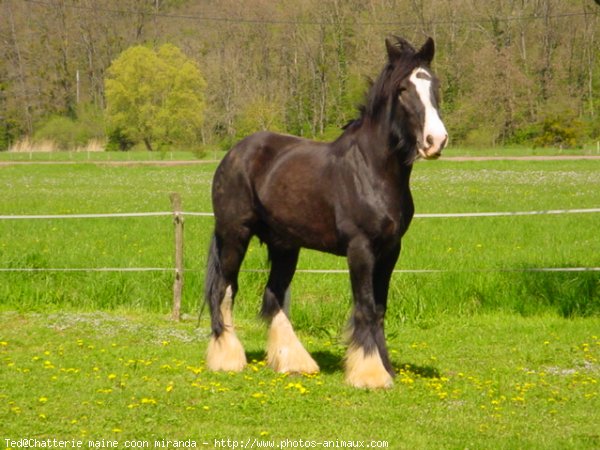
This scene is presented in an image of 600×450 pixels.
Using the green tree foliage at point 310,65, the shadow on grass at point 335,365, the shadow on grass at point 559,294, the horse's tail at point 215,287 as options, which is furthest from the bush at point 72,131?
the horse's tail at point 215,287

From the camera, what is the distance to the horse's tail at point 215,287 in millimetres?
7641

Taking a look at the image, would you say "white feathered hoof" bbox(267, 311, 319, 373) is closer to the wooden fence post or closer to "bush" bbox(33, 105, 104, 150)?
the wooden fence post

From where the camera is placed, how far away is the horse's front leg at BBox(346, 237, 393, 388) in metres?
6.70

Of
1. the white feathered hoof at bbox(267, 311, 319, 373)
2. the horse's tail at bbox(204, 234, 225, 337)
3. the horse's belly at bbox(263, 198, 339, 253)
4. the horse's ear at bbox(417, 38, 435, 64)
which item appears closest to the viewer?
the horse's ear at bbox(417, 38, 435, 64)

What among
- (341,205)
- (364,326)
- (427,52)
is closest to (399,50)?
(427,52)

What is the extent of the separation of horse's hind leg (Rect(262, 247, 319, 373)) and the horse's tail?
0.41 meters

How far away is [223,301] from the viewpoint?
25.3ft

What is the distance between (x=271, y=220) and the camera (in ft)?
24.2

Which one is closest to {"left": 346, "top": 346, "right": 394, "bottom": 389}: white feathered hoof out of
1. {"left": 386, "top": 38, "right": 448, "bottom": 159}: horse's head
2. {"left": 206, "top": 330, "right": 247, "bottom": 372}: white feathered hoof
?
{"left": 206, "top": 330, "right": 247, "bottom": 372}: white feathered hoof

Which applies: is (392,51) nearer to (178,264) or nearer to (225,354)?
(225,354)

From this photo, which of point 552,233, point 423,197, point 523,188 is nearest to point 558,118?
point 523,188

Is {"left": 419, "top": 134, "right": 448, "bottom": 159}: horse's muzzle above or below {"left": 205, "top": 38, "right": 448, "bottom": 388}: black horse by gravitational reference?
above

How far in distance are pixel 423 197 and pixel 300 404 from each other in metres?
20.3

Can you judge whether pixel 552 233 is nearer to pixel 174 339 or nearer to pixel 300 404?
pixel 174 339
